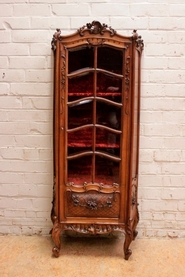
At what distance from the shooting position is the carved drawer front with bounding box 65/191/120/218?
5.28 feet

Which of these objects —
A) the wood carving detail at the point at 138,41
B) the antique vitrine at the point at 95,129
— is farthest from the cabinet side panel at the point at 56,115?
the wood carving detail at the point at 138,41

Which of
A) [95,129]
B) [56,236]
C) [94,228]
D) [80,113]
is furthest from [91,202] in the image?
[80,113]

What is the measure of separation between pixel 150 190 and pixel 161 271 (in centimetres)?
54

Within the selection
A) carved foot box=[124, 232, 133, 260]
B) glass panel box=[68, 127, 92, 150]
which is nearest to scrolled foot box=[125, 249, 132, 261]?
carved foot box=[124, 232, 133, 260]

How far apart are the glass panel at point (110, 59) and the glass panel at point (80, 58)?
0.07 meters

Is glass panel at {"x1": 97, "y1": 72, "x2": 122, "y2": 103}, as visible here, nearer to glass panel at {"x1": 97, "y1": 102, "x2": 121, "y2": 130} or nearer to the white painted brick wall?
glass panel at {"x1": 97, "y1": 102, "x2": 121, "y2": 130}

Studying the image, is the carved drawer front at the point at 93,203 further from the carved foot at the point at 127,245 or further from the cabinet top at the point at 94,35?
the cabinet top at the point at 94,35

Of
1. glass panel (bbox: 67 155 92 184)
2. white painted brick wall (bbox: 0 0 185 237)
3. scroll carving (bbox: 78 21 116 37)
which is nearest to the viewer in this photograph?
scroll carving (bbox: 78 21 116 37)

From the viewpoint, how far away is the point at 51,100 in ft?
6.02

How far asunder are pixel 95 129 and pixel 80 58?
0.44m

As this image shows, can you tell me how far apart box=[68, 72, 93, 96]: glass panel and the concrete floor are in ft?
3.53

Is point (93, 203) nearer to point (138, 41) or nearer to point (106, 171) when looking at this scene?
point (106, 171)

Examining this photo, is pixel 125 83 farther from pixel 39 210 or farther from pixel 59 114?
pixel 39 210

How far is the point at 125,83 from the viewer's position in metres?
1.55
